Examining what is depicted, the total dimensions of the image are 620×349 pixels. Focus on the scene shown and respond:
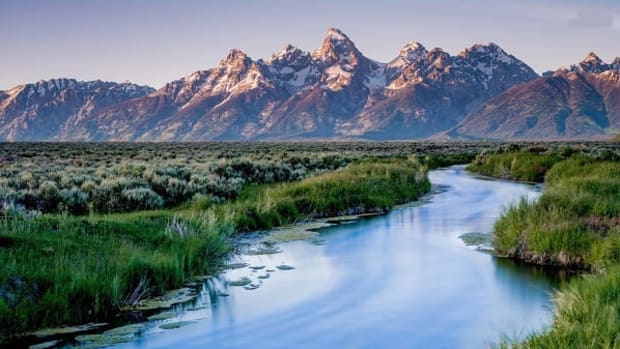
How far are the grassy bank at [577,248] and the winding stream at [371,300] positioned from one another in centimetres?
82

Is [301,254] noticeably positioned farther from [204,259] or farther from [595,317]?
[595,317]

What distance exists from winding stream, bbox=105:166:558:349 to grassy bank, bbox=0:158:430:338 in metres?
1.07

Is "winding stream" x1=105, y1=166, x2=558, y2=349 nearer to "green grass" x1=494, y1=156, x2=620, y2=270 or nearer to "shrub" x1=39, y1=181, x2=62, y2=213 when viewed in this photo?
"green grass" x1=494, y1=156, x2=620, y2=270

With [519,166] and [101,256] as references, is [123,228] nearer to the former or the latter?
[101,256]

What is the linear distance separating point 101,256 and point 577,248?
35.1 feet

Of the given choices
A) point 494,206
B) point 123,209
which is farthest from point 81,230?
point 494,206

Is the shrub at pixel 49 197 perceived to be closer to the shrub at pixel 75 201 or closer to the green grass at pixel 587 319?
the shrub at pixel 75 201

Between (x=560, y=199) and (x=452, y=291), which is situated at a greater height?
(x=560, y=199)

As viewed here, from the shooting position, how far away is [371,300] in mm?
14227

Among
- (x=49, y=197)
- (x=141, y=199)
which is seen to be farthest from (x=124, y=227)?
(x=49, y=197)

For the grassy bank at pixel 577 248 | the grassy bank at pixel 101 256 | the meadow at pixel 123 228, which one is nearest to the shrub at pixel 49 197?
the meadow at pixel 123 228

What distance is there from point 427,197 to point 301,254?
624 inches

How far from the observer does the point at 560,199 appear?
20.6 metres

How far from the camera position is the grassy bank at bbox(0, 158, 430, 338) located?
473 inches
